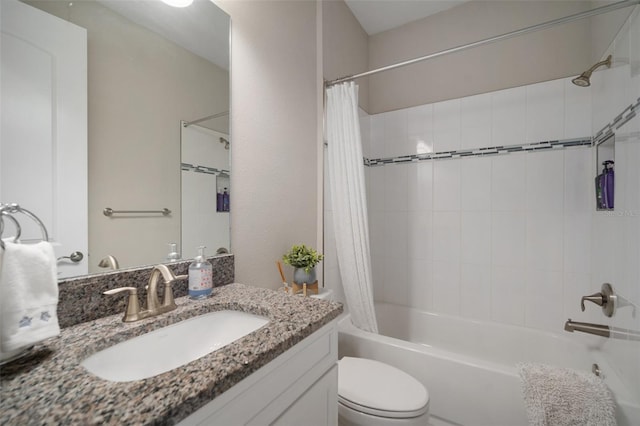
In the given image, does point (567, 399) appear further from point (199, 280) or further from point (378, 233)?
point (378, 233)

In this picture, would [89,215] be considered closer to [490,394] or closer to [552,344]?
[490,394]

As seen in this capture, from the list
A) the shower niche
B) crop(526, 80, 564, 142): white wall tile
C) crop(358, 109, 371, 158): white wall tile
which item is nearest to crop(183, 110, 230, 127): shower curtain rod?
crop(358, 109, 371, 158): white wall tile

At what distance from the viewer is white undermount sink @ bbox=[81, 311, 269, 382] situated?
25.7 inches

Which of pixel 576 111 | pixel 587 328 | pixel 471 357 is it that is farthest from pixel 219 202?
pixel 576 111

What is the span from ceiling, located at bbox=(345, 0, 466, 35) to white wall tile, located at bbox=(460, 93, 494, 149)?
2.54ft

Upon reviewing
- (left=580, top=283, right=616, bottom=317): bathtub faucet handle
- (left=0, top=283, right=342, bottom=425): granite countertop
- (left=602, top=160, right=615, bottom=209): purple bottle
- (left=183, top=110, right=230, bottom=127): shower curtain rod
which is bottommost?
(left=580, top=283, right=616, bottom=317): bathtub faucet handle

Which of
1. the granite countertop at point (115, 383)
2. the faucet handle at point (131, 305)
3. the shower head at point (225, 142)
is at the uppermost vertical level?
the shower head at point (225, 142)

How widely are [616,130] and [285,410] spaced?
1801 mm

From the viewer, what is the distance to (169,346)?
790mm

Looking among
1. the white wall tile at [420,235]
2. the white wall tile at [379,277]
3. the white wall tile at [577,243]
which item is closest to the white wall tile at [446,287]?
the white wall tile at [420,235]

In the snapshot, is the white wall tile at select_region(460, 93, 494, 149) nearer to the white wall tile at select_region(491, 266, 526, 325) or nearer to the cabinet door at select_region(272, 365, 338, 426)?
the white wall tile at select_region(491, 266, 526, 325)

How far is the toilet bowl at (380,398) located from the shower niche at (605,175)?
1.30 metres

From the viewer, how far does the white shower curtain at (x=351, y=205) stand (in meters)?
1.70

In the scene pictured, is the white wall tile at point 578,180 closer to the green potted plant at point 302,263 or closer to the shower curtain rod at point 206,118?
the green potted plant at point 302,263
